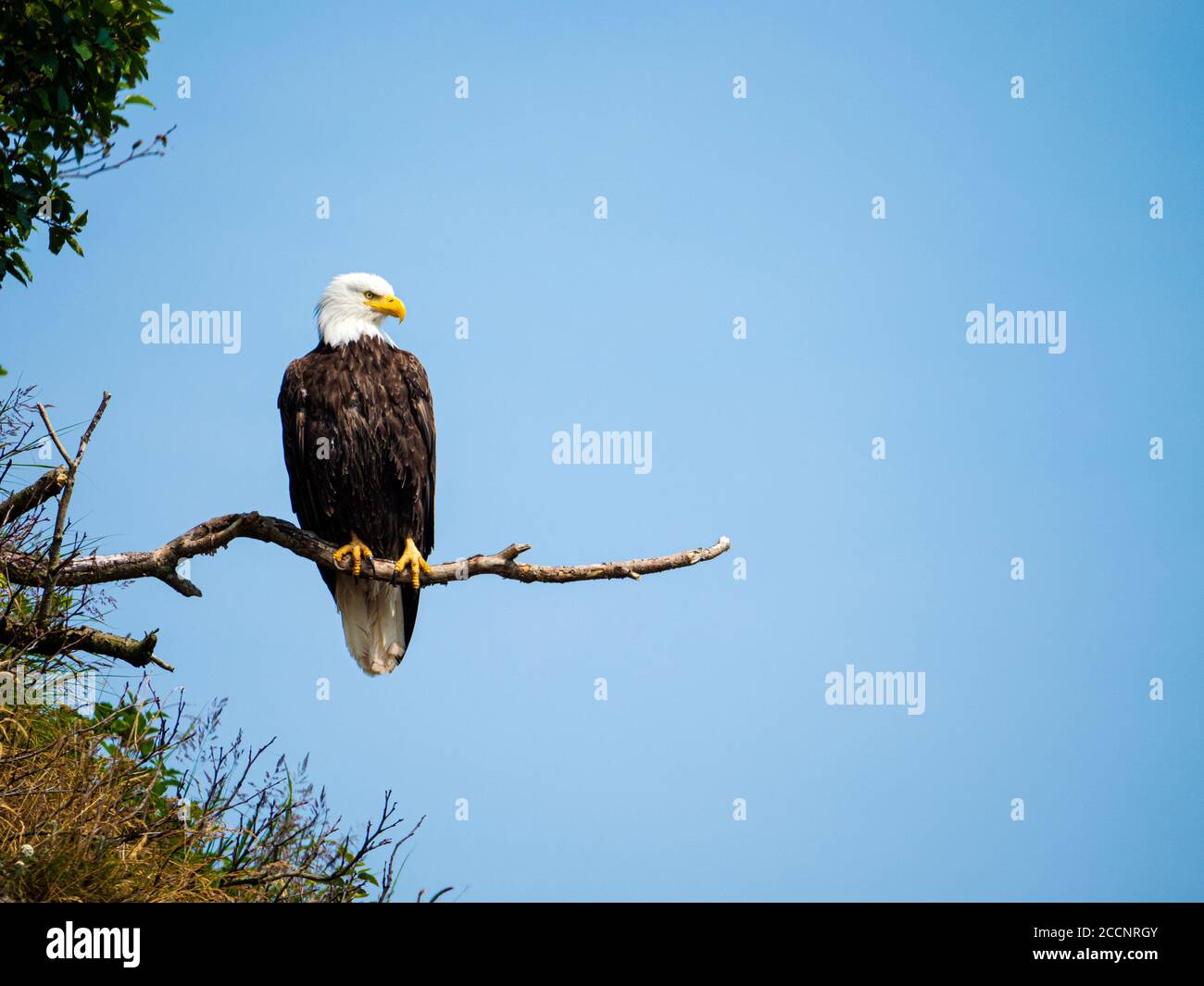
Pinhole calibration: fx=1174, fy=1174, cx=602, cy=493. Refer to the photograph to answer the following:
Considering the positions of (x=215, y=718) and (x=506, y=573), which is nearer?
(x=506, y=573)

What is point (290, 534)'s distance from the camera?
6637 millimetres

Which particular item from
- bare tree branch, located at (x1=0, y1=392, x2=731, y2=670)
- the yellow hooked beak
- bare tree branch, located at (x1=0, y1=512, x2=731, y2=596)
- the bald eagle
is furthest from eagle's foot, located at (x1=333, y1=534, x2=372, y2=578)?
the yellow hooked beak

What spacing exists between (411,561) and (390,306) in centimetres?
187

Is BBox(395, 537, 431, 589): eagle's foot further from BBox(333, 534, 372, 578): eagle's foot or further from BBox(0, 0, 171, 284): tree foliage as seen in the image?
BBox(0, 0, 171, 284): tree foliage

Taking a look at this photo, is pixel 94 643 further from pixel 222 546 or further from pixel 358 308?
pixel 358 308

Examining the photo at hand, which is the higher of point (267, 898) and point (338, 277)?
point (338, 277)

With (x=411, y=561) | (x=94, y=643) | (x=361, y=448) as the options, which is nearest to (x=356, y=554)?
(x=411, y=561)

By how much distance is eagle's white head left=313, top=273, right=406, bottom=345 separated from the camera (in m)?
8.06

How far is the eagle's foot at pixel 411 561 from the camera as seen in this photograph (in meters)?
7.32

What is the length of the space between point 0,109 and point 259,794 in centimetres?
419

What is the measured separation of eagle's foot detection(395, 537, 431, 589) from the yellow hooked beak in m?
1.64

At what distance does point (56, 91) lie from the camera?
21.2ft
